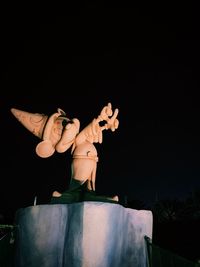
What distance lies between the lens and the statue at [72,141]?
666cm

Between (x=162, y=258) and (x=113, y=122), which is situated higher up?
(x=113, y=122)

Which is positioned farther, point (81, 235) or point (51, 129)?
point (51, 129)

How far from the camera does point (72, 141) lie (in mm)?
7023

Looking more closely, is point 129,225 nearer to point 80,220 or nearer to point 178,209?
point 80,220

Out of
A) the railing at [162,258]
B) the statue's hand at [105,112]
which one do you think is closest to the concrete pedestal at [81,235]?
the railing at [162,258]

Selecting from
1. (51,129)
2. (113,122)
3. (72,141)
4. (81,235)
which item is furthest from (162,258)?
(51,129)

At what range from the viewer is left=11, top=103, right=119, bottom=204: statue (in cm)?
666

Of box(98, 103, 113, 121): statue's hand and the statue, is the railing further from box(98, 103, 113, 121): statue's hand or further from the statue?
box(98, 103, 113, 121): statue's hand

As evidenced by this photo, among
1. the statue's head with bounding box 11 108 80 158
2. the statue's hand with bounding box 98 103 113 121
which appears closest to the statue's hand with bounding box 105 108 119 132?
the statue's hand with bounding box 98 103 113 121

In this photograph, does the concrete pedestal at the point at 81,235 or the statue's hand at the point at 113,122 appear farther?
the statue's hand at the point at 113,122

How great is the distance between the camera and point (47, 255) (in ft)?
18.9

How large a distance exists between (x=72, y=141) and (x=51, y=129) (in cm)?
52

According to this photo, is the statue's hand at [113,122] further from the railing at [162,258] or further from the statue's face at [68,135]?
the railing at [162,258]

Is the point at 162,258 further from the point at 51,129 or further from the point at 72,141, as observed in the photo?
the point at 51,129
